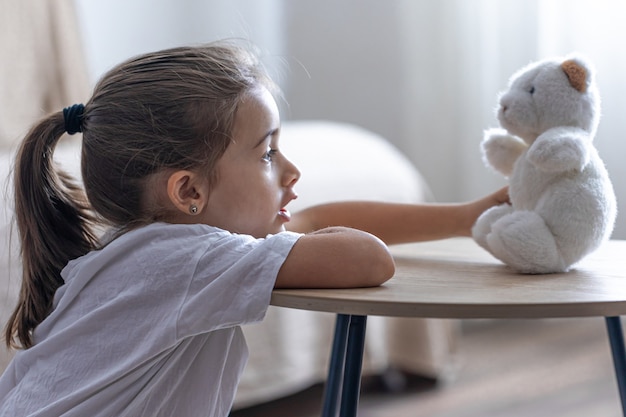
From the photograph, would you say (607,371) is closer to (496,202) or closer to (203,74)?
→ (496,202)

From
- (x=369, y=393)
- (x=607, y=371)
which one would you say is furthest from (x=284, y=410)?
(x=607, y=371)

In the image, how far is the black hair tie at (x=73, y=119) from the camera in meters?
0.92

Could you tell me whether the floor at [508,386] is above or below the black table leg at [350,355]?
below

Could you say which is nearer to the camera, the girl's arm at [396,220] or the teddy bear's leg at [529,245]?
the teddy bear's leg at [529,245]

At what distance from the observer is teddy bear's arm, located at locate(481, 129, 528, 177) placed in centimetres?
99

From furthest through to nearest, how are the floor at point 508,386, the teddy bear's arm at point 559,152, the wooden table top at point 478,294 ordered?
the floor at point 508,386
the teddy bear's arm at point 559,152
the wooden table top at point 478,294

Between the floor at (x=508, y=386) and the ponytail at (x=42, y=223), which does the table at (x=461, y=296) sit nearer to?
the ponytail at (x=42, y=223)

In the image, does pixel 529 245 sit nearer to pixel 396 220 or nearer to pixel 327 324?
pixel 396 220

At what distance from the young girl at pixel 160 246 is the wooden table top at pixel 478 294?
0.12ft

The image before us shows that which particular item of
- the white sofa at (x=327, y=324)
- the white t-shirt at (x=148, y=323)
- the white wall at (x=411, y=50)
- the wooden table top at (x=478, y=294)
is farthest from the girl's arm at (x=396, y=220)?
the white wall at (x=411, y=50)

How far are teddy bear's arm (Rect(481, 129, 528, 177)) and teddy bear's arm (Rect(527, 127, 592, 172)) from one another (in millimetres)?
87

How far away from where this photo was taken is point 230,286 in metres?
0.79

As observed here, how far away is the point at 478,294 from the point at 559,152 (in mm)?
189

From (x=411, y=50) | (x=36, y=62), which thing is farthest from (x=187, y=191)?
(x=411, y=50)
